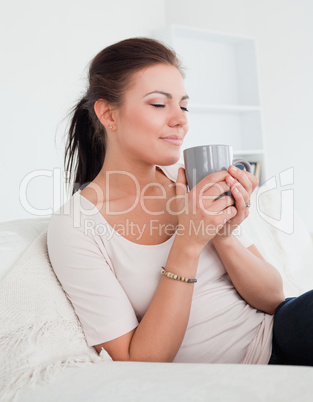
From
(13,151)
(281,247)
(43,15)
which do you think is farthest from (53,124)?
(281,247)

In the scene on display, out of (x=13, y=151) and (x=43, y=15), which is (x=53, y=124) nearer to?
(x=13, y=151)

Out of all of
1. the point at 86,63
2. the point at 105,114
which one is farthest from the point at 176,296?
the point at 86,63

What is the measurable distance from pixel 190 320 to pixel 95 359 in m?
0.33

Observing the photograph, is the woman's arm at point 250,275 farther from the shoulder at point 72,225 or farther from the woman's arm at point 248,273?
the shoulder at point 72,225

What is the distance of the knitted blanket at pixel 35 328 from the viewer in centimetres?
78

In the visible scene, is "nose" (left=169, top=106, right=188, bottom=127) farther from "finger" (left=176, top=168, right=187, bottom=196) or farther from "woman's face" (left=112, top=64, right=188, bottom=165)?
"finger" (left=176, top=168, right=187, bottom=196)

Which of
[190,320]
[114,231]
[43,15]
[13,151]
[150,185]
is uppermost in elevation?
[43,15]

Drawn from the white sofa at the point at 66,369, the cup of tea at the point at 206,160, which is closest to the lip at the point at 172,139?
the cup of tea at the point at 206,160

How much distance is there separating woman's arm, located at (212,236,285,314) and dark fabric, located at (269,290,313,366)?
0.05 m

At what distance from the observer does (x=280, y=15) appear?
405 centimetres

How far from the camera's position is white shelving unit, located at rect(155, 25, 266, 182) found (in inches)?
154

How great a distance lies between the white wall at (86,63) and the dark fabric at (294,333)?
214 centimetres

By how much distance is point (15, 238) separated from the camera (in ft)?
3.58

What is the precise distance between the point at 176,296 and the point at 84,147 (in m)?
0.63
